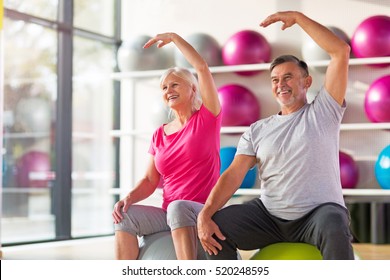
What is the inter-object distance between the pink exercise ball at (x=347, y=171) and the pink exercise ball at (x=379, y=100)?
29 cm

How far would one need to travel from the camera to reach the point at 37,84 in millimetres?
4723

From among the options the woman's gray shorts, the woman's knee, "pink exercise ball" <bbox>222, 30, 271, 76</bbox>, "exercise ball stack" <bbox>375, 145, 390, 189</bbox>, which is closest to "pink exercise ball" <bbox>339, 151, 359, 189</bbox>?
"exercise ball stack" <bbox>375, 145, 390, 189</bbox>

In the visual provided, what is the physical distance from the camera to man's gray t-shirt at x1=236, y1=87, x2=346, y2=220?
228 centimetres

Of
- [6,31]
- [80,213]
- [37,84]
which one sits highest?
[6,31]

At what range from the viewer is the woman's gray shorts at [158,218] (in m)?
2.35

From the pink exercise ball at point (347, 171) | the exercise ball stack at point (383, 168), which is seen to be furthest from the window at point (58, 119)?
the exercise ball stack at point (383, 168)

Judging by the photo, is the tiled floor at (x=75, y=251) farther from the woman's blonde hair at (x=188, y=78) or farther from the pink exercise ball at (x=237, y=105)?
the woman's blonde hair at (x=188, y=78)

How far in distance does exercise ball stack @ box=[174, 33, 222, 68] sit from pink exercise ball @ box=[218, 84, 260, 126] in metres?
0.25

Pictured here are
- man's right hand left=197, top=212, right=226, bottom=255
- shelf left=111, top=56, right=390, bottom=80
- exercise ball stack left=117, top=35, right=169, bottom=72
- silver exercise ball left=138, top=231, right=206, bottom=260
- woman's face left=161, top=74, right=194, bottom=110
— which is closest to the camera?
man's right hand left=197, top=212, right=226, bottom=255

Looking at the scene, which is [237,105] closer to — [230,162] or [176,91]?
[230,162]

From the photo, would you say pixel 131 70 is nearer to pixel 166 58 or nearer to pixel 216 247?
pixel 166 58

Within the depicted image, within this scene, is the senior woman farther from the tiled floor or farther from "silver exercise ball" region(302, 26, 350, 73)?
"silver exercise ball" region(302, 26, 350, 73)
